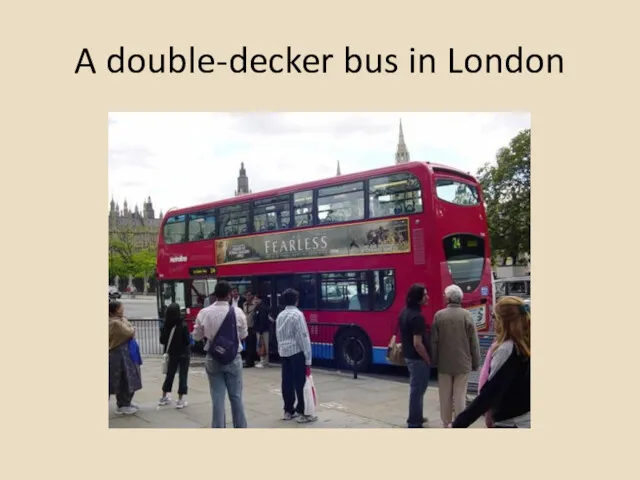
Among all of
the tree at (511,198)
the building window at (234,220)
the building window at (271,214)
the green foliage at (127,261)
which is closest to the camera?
the building window at (271,214)

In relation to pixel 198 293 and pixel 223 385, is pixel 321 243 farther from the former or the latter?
pixel 223 385

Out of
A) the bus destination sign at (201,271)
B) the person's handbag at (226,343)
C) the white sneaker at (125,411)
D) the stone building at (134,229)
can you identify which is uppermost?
the stone building at (134,229)

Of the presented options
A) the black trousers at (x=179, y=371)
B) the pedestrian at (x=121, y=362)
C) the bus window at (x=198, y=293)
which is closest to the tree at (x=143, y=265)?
the bus window at (x=198, y=293)

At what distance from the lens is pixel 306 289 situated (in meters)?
12.7

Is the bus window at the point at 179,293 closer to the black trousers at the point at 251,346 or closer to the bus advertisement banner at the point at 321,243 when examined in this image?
the bus advertisement banner at the point at 321,243

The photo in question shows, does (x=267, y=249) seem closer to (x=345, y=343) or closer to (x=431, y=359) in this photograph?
(x=345, y=343)

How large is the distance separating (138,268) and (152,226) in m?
28.2

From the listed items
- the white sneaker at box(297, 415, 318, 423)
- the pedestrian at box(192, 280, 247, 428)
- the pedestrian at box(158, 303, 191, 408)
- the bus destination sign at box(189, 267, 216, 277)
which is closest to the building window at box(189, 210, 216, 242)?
the bus destination sign at box(189, 267, 216, 277)

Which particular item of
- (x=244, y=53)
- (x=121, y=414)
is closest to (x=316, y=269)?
(x=121, y=414)

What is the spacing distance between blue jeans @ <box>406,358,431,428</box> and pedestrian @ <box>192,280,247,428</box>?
76.5 inches

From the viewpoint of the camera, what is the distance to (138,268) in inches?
2653

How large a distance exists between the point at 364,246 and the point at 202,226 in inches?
213

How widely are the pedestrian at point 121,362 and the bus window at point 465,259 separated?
5792mm

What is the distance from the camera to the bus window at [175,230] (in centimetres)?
1570
